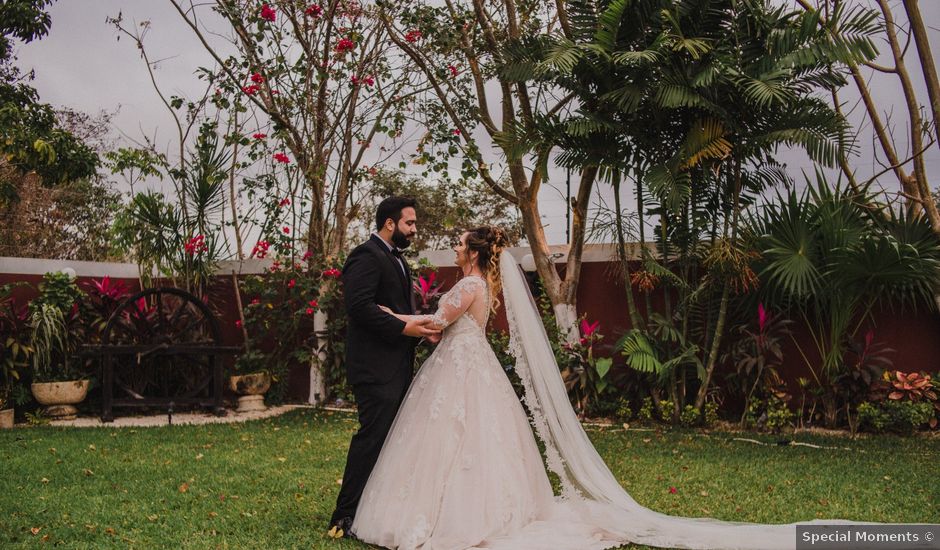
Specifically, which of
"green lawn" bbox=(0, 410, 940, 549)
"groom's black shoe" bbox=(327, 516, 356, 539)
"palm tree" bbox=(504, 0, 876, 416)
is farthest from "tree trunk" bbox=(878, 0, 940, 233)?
"groom's black shoe" bbox=(327, 516, 356, 539)

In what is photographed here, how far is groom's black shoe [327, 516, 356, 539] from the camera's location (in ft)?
14.3

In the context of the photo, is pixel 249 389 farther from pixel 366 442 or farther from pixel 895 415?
pixel 895 415

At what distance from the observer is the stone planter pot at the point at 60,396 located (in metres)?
8.95

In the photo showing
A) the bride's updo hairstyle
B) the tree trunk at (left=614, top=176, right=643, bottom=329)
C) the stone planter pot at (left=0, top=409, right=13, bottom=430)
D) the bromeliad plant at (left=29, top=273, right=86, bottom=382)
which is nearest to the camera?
the bride's updo hairstyle

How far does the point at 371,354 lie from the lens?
4.42 meters

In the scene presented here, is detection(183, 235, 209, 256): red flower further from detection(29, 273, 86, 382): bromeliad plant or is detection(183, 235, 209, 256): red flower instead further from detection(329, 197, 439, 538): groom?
detection(329, 197, 439, 538): groom

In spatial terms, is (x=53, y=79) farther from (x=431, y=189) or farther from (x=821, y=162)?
(x=821, y=162)

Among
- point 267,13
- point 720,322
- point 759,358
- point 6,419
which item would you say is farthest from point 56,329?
point 759,358

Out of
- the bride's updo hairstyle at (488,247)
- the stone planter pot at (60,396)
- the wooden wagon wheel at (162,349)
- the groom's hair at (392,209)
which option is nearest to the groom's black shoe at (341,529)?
the bride's updo hairstyle at (488,247)

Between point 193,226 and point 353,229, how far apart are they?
30.7ft

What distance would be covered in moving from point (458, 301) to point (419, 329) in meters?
0.31

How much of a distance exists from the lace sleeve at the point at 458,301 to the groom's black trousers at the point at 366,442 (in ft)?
1.56

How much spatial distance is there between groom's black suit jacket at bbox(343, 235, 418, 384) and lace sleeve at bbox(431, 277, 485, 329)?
213 millimetres

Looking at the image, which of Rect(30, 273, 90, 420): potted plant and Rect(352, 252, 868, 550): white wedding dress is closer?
Rect(352, 252, 868, 550): white wedding dress
